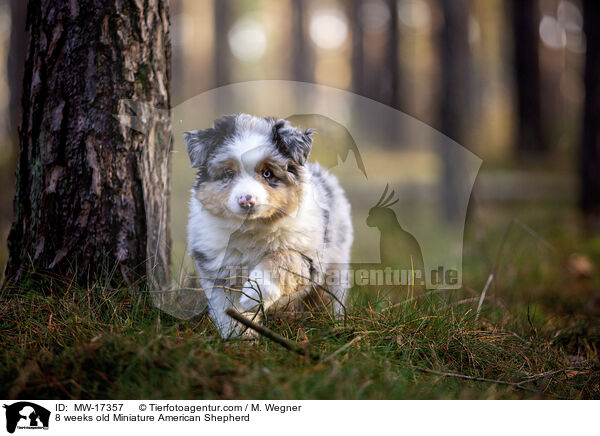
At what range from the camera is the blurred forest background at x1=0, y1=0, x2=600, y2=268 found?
6797mm

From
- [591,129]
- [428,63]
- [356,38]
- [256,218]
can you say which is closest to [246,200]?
[256,218]

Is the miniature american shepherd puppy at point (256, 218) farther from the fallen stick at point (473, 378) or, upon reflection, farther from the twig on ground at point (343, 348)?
the fallen stick at point (473, 378)

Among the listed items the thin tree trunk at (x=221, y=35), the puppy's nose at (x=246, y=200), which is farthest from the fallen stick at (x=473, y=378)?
the thin tree trunk at (x=221, y=35)

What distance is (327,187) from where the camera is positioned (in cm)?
288

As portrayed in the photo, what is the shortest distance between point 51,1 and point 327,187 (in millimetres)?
1860

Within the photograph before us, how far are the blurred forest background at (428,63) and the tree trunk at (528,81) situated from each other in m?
0.03

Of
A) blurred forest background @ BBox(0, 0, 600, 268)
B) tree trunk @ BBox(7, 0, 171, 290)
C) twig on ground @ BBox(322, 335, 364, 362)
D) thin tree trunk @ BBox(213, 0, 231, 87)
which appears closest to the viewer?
twig on ground @ BBox(322, 335, 364, 362)

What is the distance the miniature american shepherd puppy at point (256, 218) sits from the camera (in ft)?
7.75

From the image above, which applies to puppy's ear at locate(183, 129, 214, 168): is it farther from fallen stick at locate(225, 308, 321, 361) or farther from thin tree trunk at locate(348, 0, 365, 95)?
thin tree trunk at locate(348, 0, 365, 95)

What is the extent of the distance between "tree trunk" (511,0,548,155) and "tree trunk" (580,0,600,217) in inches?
287

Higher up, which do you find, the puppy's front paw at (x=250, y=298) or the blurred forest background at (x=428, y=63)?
the blurred forest background at (x=428, y=63)
